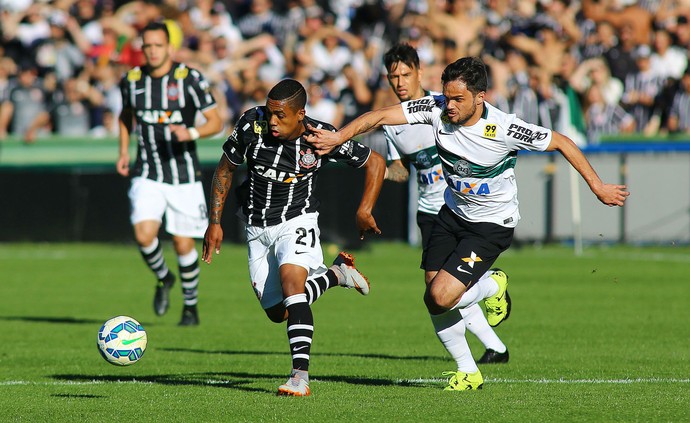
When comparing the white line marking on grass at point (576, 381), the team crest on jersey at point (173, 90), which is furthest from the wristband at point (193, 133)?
the white line marking on grass at point (576, 381)

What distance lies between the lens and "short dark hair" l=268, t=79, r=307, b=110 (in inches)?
323

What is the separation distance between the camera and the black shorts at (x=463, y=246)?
8.59m

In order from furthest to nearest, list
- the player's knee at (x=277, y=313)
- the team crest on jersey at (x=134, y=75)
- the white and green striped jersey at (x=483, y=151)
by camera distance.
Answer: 1. the team crest on jersey at (x=134, y=75)
2. the player's knee at (x=277, y=313)
3. the white and green striped jersey at (x=483, y=151)

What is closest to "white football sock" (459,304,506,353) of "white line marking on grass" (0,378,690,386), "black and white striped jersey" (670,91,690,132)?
"white line marking on grass" (0,378,690,386)

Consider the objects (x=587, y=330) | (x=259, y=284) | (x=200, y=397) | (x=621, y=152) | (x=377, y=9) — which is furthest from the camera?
(x=377, y=9)

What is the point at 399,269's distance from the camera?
61.9 feet

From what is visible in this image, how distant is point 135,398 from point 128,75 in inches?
206

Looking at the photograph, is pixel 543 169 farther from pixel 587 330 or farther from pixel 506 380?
pixel 506 380

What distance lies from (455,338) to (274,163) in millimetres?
1707

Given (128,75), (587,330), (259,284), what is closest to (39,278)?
(128,75)

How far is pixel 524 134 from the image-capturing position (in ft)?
27.1

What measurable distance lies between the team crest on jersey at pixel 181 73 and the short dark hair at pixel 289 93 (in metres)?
4.54

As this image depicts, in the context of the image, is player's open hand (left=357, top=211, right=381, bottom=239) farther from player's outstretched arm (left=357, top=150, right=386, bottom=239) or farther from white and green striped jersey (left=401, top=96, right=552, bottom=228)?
white and green striped jersey (left=401, top=96, right=552, bottom=228)

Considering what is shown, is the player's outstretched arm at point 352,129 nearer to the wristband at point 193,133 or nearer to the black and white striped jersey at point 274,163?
the black and white striped jersey at point 274,163
